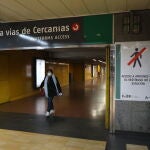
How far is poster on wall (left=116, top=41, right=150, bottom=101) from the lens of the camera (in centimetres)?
440

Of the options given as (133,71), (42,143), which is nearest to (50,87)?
(42,143)

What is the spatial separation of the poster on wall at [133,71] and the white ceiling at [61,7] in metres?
0.81

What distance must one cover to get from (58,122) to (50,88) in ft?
3.74

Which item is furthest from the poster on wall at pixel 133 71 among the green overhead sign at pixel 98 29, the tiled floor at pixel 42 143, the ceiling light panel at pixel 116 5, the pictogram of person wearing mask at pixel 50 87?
the pictogram of person wearing mask at pixel 50 87

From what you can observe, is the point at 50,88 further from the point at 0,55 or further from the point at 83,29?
the point at 0,55

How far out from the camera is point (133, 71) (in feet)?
14.6

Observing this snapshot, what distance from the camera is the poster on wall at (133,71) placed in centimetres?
440

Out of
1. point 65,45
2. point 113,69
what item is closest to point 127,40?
point 113,69

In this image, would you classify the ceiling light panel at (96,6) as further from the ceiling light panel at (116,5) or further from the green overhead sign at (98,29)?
the green overhead sign at (98,29)

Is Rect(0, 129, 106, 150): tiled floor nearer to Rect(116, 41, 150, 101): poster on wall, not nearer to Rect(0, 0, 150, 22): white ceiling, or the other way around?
Rect(116, 41, 150, 101): poster on wall

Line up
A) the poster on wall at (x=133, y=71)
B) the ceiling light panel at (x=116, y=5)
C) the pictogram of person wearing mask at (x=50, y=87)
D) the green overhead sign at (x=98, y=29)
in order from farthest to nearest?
the pictogram of person wearing mask at (x=50, y=87)
the green overhead sign at (x=98, y=29)
the poster on wall at (x=133, y=71)
the ceiling light panel at (x=116, y=5)

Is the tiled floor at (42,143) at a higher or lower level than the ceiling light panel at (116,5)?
lower

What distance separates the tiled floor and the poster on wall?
4.02 ft

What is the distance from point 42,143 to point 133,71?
242 centimetres
